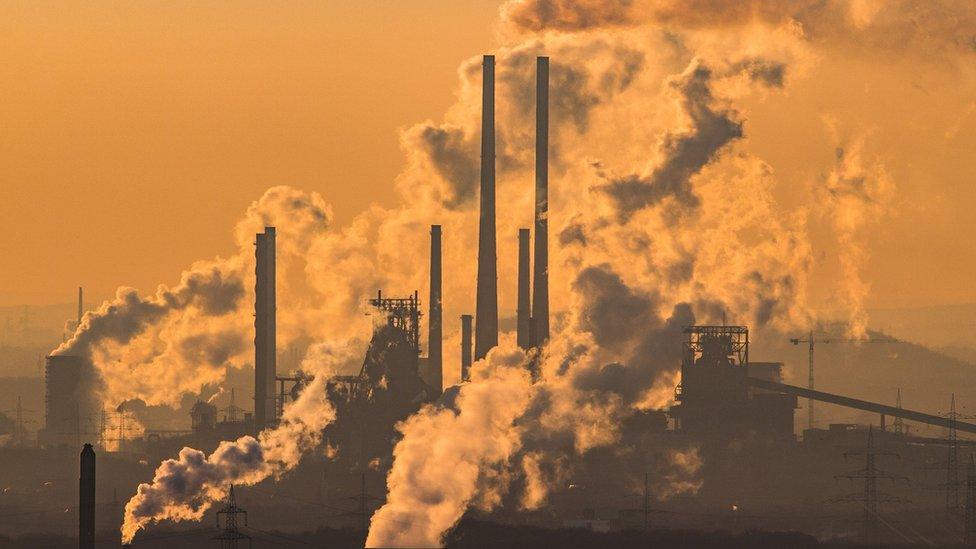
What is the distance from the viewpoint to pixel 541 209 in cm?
14725

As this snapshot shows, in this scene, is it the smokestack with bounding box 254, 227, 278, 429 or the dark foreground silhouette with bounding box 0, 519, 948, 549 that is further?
the smokestack with bounding box 254, 227, 278, 429

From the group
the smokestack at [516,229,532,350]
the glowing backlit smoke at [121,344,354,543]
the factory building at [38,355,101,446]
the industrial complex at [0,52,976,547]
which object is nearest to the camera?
the glowing backlit smoke at [121,344,354,543]

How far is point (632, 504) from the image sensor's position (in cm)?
14238

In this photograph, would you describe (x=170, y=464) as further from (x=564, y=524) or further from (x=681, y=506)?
(x=681, y=506)

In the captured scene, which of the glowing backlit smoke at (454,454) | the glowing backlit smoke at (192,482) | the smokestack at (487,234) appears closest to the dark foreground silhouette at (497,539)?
the glowing backlit smoke at (192,482)

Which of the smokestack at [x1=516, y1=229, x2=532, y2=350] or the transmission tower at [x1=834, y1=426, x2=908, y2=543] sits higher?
the smokestack at [x1=516, y1=229, x2=532, y2=350]

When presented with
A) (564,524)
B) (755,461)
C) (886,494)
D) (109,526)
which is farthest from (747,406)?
(109,526)

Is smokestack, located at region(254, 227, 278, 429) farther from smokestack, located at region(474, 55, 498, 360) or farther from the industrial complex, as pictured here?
smokestack, located at region(474, 55, 498, 360)

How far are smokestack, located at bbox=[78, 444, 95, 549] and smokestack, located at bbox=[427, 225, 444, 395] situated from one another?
6871 centimetres

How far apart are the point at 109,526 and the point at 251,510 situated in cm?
1654

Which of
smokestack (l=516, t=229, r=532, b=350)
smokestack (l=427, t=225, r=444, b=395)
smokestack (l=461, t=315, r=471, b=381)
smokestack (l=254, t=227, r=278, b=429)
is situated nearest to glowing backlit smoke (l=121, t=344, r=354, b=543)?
smokestack (l=516, t=229, r=532, b=350)

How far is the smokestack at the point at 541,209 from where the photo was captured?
476 ft

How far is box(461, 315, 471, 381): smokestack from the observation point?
543 ft

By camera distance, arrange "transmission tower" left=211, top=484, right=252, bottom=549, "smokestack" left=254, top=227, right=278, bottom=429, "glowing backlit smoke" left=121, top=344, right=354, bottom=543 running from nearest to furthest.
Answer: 1. "transmission tower" left=211, top=484, right=252, bottom=549
2. "glowing backlit smoke" left=121, top=344, right=354, bottom=543
3. "smokestack" left=254, top=227, right=278, bottom=429
